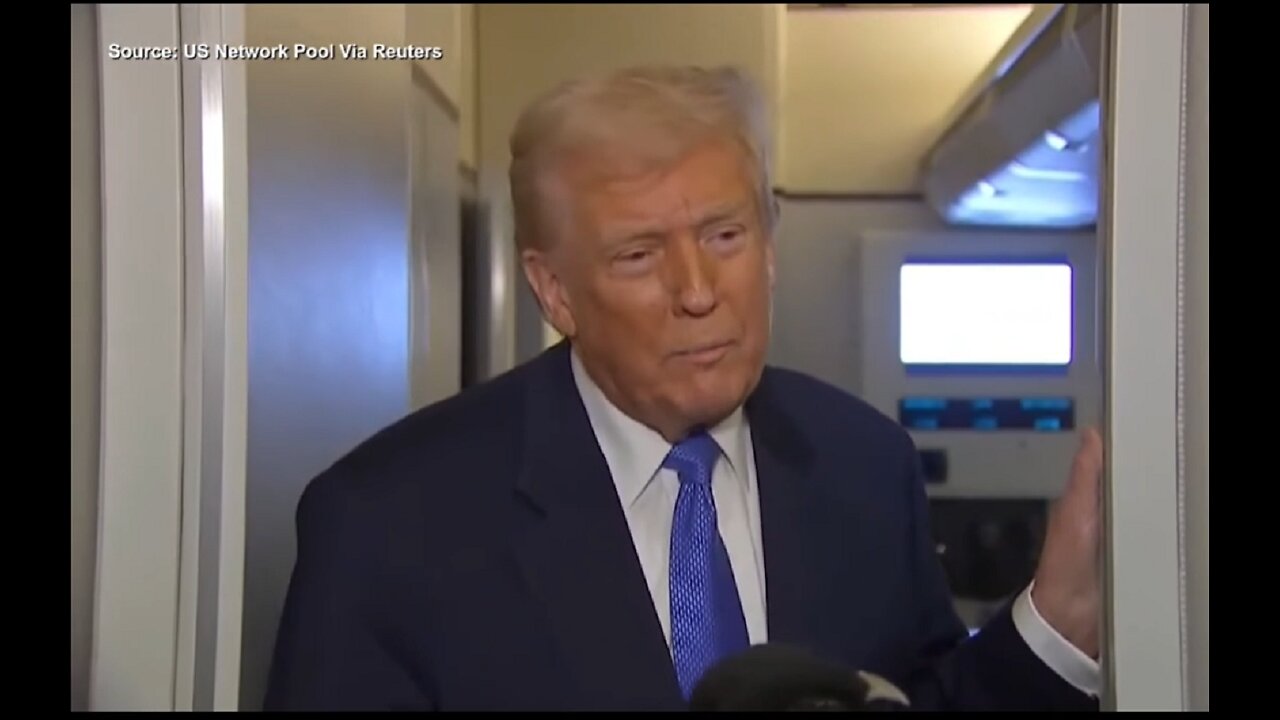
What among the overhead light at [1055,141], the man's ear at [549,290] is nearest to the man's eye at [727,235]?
the man's ear at [549,290]

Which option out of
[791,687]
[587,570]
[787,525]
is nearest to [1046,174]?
[787,525]

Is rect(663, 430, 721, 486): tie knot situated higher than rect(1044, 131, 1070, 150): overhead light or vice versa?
rect(1044, 131, 1070, 150): overhead light

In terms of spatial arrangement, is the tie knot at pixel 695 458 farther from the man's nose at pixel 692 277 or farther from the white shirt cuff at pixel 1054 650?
the white shirt cuff at pixel 1054 650

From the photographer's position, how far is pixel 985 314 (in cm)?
201

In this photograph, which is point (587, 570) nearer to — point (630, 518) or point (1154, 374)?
point (630, 518)

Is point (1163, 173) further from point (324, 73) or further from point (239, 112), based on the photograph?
point (324, 73)

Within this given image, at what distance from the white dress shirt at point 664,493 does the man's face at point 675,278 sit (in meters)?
0.03

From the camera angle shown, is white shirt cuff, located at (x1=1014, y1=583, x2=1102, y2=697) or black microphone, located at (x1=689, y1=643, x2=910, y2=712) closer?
black microphone, located at (x1=689, y1=643, x2=910, y2=712)

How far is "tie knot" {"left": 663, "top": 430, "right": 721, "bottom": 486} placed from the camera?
89 centimetres

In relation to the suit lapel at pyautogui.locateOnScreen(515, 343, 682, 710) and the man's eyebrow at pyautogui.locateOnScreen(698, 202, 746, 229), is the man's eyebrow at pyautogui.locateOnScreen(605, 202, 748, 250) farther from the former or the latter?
the suit lapel at pyautogui.locateOnScreen(515, 343, 682, 710)

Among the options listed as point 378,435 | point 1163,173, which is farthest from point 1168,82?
point 378,435

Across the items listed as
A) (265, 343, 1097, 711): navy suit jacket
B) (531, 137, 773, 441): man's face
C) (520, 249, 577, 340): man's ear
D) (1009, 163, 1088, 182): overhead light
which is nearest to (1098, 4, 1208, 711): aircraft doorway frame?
(265, 343, 1097, 711): navy suit jacket

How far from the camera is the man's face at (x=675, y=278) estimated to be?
813 mm

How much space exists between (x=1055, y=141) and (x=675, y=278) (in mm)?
907
